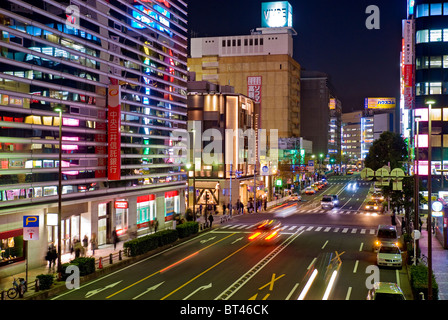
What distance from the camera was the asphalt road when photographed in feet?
77.2

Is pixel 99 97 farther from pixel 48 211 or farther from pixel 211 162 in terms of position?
pixel 211 162

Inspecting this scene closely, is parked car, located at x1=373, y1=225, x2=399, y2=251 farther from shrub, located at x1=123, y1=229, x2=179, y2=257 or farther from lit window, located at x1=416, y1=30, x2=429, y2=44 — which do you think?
lit window, located at x1=416, y1=30, x2=429, y2=44

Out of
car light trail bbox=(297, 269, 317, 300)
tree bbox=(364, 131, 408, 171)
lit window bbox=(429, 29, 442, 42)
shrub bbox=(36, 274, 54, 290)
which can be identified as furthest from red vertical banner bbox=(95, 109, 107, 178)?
lit window bbox=(429, 29, 442, 42)

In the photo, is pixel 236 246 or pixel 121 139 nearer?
pixel 236 246

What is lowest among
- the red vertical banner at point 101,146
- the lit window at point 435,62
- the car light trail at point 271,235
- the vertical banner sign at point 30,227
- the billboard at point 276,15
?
the car light trail at point 271,235

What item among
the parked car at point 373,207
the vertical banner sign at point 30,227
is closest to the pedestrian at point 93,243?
the vertical banner sign at point 30,227

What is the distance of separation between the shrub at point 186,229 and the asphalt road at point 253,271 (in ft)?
3.09

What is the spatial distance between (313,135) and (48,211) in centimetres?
16020

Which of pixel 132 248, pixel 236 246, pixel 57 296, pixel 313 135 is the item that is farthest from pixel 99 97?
pixel 313 135

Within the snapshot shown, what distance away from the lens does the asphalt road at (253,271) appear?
926 inches

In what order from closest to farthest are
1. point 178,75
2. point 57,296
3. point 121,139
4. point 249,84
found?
1. point 57,296
2. point 121,139
3. point 178,75
4. point 249,84

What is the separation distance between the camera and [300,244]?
38875 mm

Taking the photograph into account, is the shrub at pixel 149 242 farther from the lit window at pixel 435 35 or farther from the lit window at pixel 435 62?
the lit window at pixel 435 35

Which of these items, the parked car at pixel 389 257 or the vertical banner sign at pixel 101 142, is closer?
the parked car at pixel 389 257
